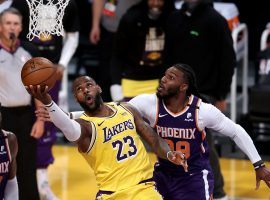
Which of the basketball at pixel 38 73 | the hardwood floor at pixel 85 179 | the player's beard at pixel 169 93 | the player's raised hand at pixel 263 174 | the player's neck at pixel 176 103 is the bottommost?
the hardwood floor at pixel 85 179

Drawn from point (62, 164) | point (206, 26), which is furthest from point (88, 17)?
point (206, 26)

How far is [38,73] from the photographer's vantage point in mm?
6117

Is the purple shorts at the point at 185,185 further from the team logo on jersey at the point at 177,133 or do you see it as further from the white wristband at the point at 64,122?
the white wristband at the point at 64,122

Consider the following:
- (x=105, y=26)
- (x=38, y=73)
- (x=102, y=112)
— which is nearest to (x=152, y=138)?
(x=102, y=112)

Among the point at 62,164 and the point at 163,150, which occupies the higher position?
the point at 163,150

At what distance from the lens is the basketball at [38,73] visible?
19.9ft

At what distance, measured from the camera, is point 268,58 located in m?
9.84

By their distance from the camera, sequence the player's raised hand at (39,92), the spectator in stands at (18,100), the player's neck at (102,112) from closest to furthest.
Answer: the player's raised hand at (39,92), the player's neck at (102,112), the spectator in stands at (18,100)

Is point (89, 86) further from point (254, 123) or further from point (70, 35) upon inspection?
point (254, 123)

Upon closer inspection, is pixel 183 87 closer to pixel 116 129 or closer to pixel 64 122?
pixel 116 129

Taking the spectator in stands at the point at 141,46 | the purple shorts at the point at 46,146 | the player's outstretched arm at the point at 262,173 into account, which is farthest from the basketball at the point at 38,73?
the spectator in stands at the point at 141,46

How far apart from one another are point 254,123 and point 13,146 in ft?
13.0

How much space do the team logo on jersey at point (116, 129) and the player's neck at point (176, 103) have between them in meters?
0.48

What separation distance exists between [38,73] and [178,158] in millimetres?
1130
